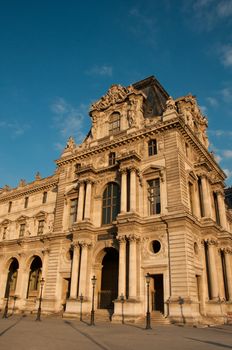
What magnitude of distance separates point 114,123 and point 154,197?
12.1 metres

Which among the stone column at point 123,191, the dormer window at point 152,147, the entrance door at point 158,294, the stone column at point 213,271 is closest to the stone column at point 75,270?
the stone column at point 123,191

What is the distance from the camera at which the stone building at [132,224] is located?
26500mm

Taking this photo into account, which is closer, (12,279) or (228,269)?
(228,269)

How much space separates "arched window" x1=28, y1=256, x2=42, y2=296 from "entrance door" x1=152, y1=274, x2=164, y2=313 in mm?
17051

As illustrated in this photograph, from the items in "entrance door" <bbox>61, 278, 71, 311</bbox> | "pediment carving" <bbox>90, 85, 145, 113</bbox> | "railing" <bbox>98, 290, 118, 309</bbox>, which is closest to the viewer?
"railing" <bbox>98, 290, 118, 309</bbox>

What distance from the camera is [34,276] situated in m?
40.4

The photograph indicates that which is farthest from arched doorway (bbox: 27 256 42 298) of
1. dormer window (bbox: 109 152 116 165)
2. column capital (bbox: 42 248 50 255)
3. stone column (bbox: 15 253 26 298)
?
dormer window (bbox: 109 152 116 165)

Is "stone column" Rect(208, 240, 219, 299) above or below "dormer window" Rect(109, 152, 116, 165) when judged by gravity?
below

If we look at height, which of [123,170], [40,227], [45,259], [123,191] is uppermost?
[123,170]

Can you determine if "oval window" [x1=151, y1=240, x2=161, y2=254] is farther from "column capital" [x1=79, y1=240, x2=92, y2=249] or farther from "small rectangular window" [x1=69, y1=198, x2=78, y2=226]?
"small rectangular window" [x1=69, y1=198, x2=78, y2=226]

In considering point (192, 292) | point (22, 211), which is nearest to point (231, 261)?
point (192, 292)

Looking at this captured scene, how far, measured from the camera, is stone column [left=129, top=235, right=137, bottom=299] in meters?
25.8

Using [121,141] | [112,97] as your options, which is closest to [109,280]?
[121,141]

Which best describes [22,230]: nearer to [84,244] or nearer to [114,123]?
[84,244]
